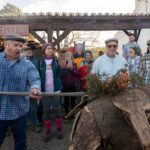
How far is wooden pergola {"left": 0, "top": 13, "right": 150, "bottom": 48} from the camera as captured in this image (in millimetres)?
10219

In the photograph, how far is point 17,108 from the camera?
14.5 feet

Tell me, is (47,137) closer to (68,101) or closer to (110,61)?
(68,101)

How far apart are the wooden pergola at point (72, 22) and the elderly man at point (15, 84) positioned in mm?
5617

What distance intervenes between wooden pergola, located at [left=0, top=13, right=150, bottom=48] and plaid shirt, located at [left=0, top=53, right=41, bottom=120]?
5624 mm

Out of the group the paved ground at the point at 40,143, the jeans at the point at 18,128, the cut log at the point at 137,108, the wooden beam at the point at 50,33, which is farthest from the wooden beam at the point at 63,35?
the cut log at the point at 137,108

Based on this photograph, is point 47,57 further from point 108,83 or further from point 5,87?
point 108,83

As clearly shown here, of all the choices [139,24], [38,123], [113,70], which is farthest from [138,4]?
[113,70]

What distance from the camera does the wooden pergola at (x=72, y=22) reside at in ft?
33.5

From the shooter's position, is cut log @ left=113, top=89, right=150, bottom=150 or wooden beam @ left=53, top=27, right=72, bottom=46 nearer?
cut log @ left=113, top=89, right=150, bottom=150

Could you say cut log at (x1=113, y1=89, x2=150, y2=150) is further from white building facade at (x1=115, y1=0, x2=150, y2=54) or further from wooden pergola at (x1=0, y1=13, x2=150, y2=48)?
white building facade at (x1=115, y1=0, x2=150, y2=54)

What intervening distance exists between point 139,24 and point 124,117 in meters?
8.53

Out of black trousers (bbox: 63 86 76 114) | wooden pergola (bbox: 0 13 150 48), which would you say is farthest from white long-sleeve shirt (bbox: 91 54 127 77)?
wooden pergola (bbox: 0 13 150 48)

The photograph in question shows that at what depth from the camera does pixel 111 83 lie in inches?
125

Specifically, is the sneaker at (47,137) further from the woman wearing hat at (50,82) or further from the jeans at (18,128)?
the jeans at (18,128)
